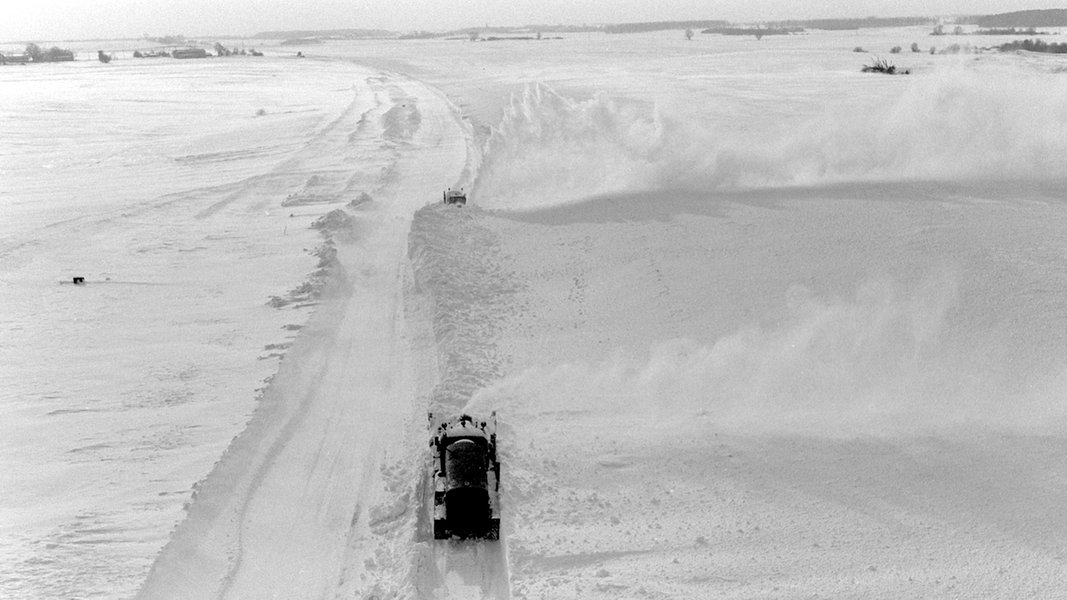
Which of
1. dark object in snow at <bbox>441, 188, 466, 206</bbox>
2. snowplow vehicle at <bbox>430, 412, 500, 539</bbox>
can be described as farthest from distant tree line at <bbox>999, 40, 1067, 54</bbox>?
snowplow vehicle at <bbox>430, 412, 500, 539</bbox>

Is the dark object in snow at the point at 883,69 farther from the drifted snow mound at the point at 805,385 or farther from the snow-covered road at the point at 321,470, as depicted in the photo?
the snow-covered road at the point at 321,470

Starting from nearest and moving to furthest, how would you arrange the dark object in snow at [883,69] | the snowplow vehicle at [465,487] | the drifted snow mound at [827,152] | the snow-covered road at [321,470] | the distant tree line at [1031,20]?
the snow-covered road at [321,470]
the snowplow vehicle at [465,487]
the drifted snow mound at [827,152]
the dark object in snow at [883,69]
the distant tree line at [1031,20]

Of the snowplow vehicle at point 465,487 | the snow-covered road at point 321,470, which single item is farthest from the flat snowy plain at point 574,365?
the snowplow vehicle at point 465,487

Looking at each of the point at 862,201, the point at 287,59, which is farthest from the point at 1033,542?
the point at 287,59

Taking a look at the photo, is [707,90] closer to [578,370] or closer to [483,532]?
[578,370]

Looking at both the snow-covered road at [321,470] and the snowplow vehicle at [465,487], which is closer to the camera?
the snow-covered road at [321,470]
